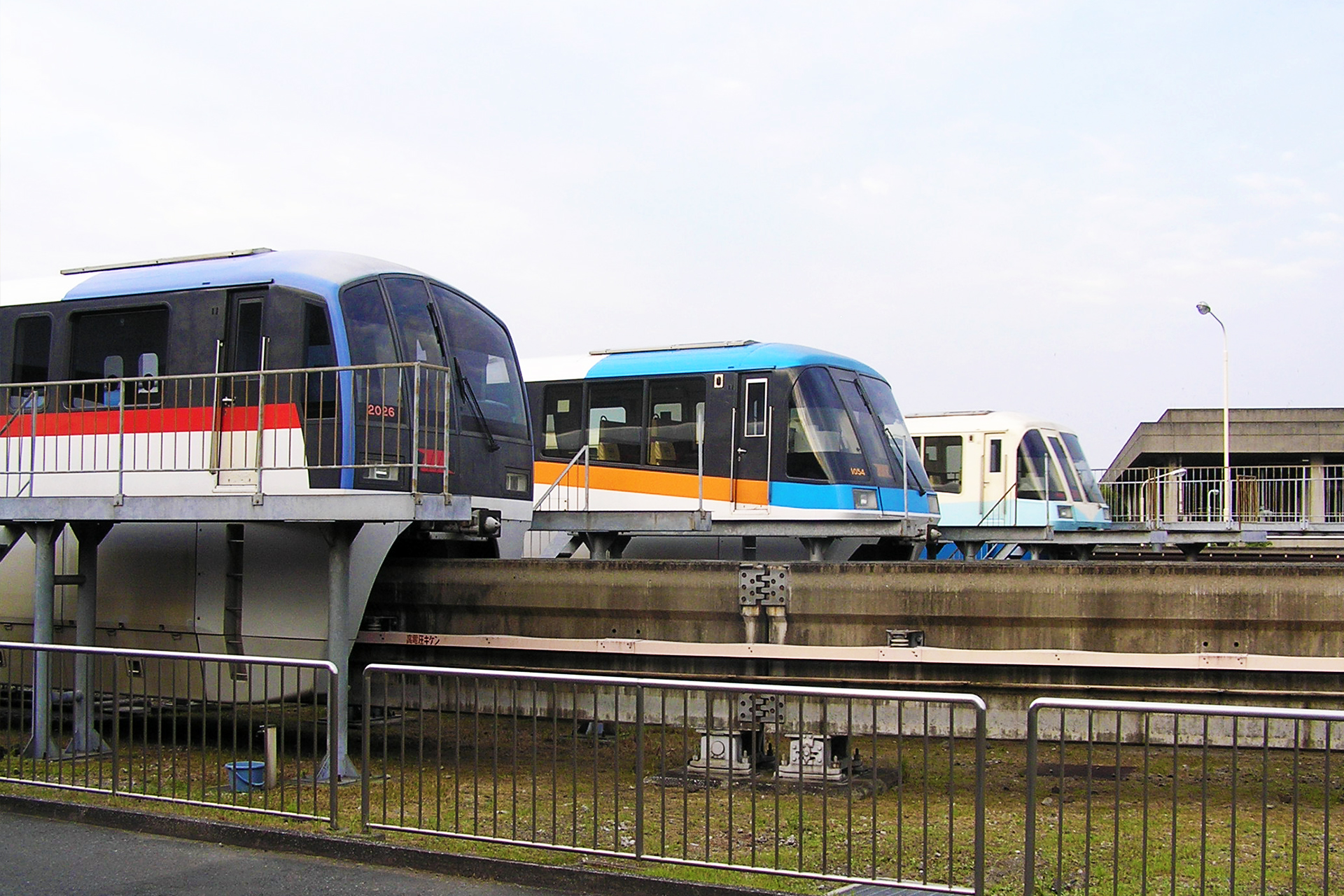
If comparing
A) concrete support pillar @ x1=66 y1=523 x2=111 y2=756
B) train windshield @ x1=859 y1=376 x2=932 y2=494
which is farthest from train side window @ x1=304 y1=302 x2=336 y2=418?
train windshield @ x1=859 y1=376 x2=932 y2=494

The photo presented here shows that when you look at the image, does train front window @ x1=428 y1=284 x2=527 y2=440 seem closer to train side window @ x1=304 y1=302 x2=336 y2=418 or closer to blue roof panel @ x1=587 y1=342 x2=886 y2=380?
train side window @ x1=304 y1=302 x2=336 y2=418

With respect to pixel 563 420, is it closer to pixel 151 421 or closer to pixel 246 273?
pixel 246 273

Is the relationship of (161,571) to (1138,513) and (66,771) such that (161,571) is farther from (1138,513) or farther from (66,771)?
(1138,513)

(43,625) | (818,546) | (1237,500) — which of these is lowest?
(43,625)

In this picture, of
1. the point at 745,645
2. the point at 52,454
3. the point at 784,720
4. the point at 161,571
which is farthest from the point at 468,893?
the point at 52,454

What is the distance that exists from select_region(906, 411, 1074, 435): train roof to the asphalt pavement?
60.1ft

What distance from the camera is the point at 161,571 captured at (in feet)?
37.5

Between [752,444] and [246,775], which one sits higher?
[752,444]

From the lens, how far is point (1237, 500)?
32.1 meters

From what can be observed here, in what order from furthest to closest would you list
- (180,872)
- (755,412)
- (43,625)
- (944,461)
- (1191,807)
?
(944,461), (755,412), (43,625), (1191,807), (180,872)

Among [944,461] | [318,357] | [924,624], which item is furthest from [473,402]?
[944,461]

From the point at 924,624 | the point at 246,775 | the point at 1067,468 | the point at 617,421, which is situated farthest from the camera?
the point at 1067,468

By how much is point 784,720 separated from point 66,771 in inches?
216

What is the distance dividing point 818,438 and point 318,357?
7.43m
